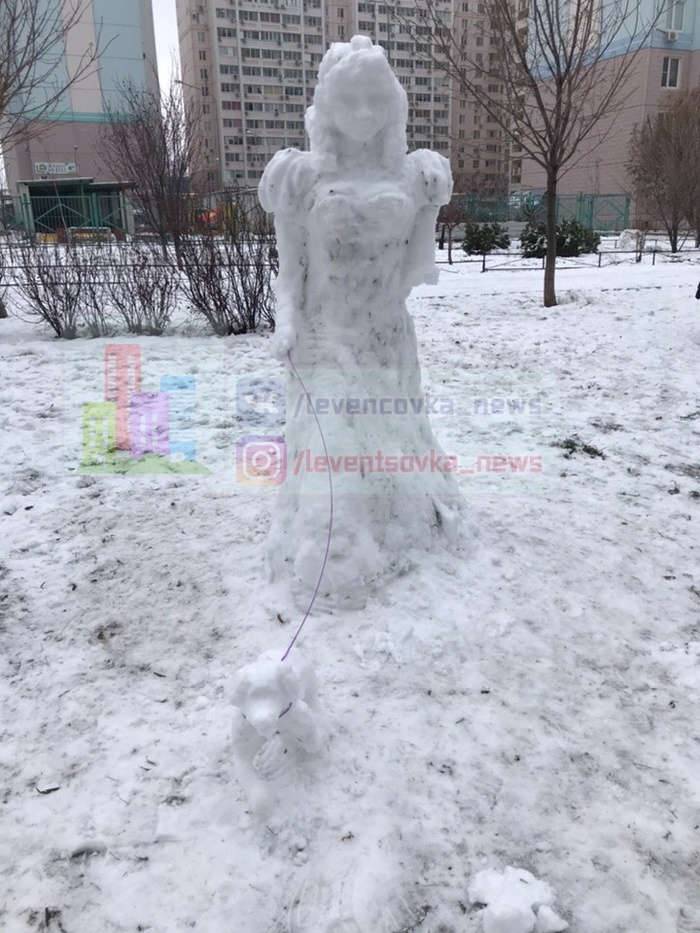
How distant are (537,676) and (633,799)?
2.01ft

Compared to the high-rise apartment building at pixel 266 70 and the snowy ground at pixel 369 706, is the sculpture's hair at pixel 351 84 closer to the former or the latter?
the snowy ground at pixel 369 706

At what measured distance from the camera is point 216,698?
A: 2.63 m

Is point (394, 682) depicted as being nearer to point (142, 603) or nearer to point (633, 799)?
point (633, 799)

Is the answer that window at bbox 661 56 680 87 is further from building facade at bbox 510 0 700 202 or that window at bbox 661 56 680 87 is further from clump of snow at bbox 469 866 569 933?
clump of snow at bbox 469 866 569 933

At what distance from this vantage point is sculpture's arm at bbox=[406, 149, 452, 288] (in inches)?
120

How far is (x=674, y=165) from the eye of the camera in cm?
1966

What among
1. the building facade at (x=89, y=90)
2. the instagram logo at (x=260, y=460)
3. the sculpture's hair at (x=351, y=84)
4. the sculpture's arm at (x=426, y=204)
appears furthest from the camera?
the building facade at (x=89, y=90)

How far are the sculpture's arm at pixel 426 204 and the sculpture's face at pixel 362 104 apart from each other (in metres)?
0.28

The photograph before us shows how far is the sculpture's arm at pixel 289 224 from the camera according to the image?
2967 millimetres

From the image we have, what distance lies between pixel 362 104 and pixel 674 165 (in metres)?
20.6

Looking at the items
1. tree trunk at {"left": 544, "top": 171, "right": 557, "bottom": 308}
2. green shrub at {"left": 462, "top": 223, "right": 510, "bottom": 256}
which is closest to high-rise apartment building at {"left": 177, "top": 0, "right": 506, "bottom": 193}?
green shrub at {"left": 462, "top": 223, "right": 510, "bottom": 256}

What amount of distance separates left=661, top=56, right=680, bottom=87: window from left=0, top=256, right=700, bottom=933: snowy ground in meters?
36.6

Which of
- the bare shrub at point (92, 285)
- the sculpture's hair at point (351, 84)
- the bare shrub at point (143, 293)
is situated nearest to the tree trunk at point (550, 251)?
the bare shrub at point (143, 293)

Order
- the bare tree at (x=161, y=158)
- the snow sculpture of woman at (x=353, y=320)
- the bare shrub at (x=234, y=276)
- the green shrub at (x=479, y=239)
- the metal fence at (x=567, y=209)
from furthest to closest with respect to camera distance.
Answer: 1. the metal fence at (x=567, y=209)
2. the green shrub at (x=479, y=239)
3. the bare tree at (x=161, y=158)
4. the bare shrub at (x=234, y=276)
5. the snow sculpture of woman at (x=353, y=320)
